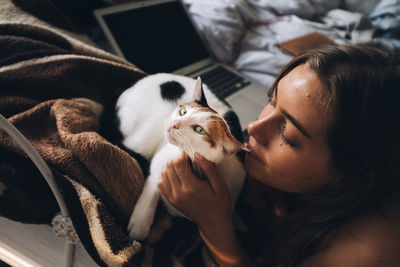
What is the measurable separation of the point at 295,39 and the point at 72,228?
134 centimetres

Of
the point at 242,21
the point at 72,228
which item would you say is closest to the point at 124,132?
the point at 72,228

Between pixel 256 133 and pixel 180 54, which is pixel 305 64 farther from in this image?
pixel 180 54

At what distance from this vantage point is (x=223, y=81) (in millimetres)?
1204

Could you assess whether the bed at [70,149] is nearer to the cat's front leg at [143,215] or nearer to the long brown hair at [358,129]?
the cat's front leg at [143,215]

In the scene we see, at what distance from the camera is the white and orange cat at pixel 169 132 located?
1.73 ft

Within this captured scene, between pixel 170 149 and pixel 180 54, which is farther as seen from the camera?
pixel 180 54

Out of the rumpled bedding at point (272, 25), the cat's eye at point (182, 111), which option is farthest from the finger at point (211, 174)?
the rumpled bedding at point (272, 25)

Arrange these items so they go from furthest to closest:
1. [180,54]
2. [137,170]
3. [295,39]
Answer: [295,39] → [180,54] → [137,170]

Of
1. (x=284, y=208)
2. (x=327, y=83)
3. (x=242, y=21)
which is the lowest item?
(x=284, y=208)

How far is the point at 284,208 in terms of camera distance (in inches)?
26.8

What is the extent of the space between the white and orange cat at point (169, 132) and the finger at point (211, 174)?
0.01 meters

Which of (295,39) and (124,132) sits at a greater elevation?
(124,132)

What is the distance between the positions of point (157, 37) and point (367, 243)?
1053 millimetres

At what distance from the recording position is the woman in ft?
1.39
